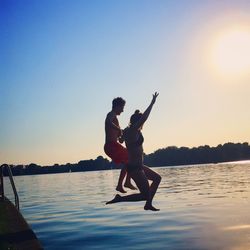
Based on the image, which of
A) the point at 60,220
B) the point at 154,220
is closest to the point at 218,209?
the point at 154,220

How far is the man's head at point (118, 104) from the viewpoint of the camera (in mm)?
7445

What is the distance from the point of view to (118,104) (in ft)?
24.5

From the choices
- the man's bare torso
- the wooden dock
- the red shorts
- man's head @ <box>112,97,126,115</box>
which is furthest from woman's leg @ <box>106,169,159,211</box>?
the wooden dock

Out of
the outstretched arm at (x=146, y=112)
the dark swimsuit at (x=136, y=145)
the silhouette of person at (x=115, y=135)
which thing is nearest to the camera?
the outstretched arm at (x=146, y=112)

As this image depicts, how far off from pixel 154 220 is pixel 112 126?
71.5 ft

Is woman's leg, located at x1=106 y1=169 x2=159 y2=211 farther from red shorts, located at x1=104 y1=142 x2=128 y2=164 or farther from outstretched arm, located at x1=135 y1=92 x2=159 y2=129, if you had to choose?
outstretched arm, located at x1=135 y1=92 x2=159 y2=129

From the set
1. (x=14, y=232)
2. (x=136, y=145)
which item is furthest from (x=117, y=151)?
(x=14, y=232)

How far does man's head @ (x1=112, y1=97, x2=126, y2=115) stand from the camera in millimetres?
7445

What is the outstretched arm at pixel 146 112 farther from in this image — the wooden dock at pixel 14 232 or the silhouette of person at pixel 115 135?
the wooden dock at pixel 14 232

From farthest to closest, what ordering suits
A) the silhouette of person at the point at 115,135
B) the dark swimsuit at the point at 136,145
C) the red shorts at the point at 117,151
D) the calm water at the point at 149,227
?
the calm water at the point at 149,227 → the red shorts at the point at 117,151 → the silhouette of person at the point at 115,135 → the dark swimsuit at the point at 136,145

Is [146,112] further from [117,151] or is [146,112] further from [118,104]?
[117,151]

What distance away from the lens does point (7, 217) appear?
52.2 feet

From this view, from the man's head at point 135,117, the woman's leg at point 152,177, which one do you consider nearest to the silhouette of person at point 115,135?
the man's head at point 135,117

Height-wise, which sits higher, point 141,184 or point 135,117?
point 135,117
